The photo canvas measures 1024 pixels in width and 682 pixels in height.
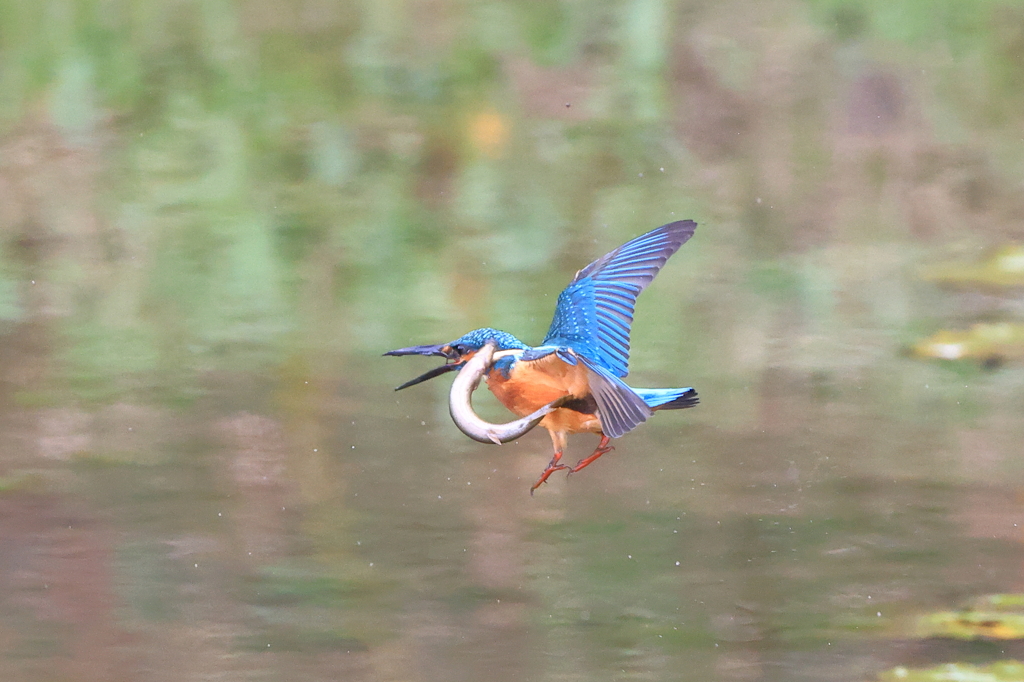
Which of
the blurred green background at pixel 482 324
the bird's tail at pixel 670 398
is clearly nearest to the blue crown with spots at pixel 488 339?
the bird's tail at pixel 670 398

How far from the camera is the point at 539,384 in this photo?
7.69 feet

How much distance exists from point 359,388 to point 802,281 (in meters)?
1.21

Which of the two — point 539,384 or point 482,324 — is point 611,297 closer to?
point 539,384

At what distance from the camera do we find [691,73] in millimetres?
4180

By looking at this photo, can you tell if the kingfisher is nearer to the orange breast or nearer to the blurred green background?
the orange breast

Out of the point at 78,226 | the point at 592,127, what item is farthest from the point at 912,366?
the point at 78,226

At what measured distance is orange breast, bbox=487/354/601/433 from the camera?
2.31m

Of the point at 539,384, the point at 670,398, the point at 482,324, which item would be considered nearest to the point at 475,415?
the point at 539,384

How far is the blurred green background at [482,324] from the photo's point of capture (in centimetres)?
307

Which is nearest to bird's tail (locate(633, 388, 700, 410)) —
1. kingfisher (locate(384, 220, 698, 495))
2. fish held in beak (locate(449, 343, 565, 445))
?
kingfisher (locate(384, 220, 698, 495))

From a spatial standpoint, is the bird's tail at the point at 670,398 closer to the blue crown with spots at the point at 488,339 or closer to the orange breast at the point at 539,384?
the orange breast at the point at 539,384

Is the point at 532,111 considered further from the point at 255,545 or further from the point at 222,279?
the point at 255,545

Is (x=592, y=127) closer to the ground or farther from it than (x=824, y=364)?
farther from it

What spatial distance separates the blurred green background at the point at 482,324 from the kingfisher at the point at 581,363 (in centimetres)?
75
